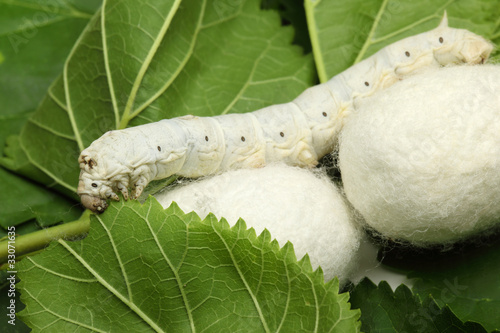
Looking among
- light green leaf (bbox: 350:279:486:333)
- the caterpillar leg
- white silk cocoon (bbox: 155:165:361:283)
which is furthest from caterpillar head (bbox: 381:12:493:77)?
the caterpillar leg

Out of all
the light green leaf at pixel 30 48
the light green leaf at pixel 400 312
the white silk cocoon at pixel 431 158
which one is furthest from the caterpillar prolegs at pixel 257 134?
the light green leaf at pixel 30 48

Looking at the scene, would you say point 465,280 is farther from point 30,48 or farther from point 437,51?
point 30,48

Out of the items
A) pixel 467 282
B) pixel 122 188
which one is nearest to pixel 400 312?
pixel 467 282

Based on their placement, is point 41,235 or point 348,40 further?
point 348,40

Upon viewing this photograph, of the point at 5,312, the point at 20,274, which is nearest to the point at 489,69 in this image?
the point at 20,274

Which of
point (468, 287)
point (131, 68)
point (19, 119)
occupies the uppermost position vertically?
point (131, 68)

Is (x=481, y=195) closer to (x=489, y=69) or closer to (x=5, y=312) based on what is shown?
(x=489, y=69)

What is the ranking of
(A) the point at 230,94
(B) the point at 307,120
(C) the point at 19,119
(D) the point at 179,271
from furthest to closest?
1. (C) the point at 19,119
2. (A) the point at 230,94
3. (B) the point at 307,120
4. (D) the point at 179,271
